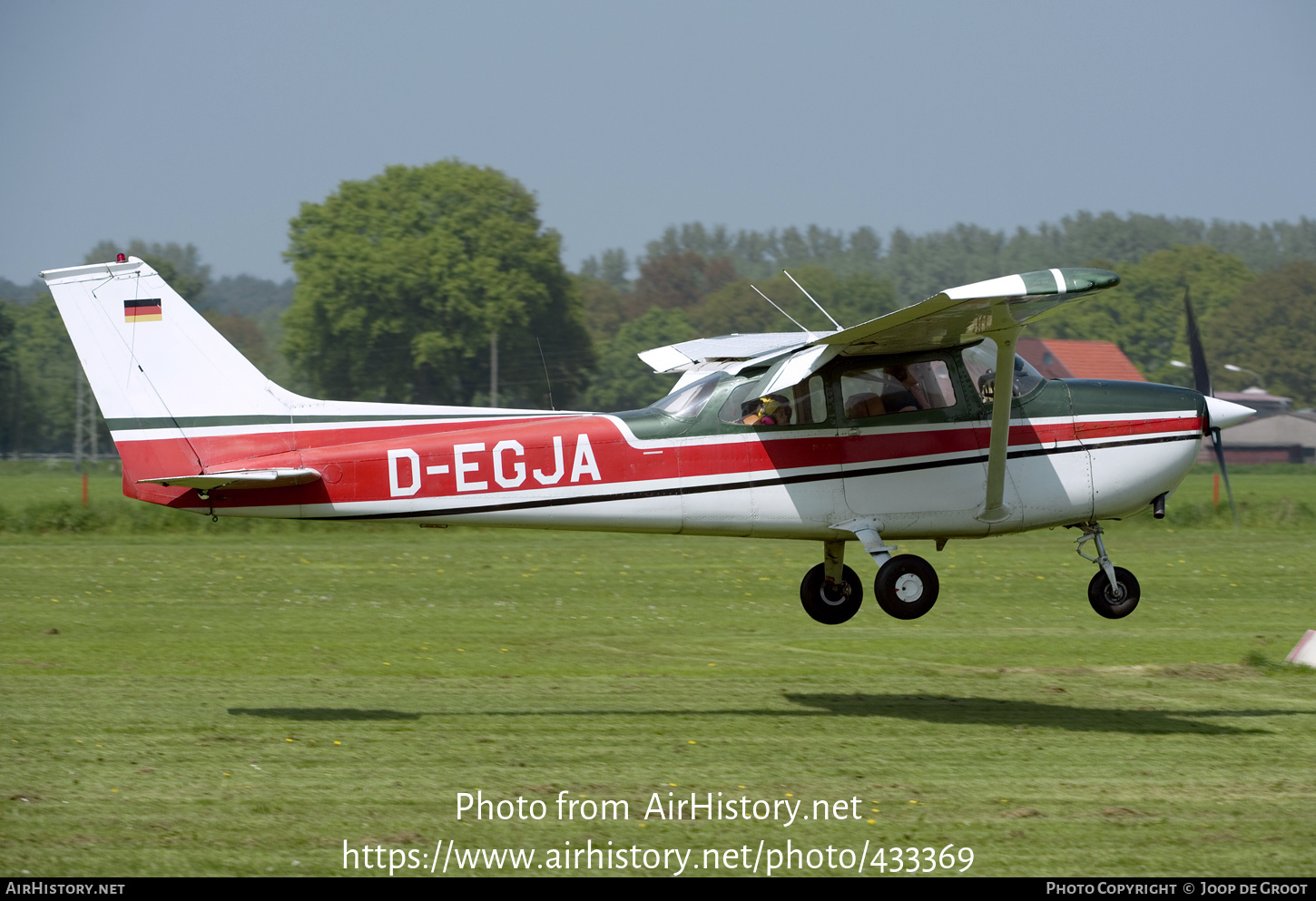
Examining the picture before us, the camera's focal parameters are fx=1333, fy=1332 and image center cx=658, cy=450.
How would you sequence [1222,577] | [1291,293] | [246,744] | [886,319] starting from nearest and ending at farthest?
[886,319] < [246,744] < [1222,577] < [1291,293]

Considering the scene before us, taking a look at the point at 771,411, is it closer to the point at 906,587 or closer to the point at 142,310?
the point at 906,587

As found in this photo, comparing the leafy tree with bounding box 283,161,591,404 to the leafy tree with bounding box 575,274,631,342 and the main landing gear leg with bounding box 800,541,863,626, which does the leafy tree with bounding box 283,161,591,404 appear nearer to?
the leafy tree with bounding box 575,274,631,342

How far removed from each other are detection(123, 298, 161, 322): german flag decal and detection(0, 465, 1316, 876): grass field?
134 inches

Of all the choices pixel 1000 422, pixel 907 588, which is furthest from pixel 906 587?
pixel 1000 422

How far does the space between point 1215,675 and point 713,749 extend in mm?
6434

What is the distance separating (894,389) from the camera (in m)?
11.2

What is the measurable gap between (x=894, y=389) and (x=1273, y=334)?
319 feet

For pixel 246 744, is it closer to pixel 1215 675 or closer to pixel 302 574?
pixel 1215 675

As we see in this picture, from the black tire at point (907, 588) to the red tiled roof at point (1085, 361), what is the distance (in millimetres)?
47226

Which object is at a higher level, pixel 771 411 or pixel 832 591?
pixel 771 411

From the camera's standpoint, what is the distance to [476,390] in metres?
66.0

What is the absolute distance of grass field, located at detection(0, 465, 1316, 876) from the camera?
329 inches

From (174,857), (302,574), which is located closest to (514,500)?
(174,857)

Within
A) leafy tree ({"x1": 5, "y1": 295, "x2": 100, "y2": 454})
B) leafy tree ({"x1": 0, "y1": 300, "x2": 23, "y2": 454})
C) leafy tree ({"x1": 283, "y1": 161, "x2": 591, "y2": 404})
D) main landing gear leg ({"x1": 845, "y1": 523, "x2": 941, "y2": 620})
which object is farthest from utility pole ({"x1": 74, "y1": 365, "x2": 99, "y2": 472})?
main landing gear leg ({"x1": 845, "y1": 523, "x2": 941, "y2": 620})
